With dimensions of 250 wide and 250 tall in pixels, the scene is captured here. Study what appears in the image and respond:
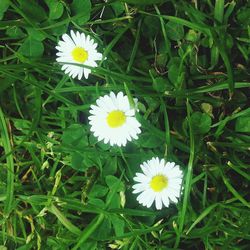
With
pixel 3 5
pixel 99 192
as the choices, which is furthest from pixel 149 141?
pixel 3 5

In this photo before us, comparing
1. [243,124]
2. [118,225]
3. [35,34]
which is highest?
[35,34]

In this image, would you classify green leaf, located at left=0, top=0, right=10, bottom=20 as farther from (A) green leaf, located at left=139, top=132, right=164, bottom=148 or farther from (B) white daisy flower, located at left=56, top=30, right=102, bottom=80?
(A) green leaf, located at left=139, top=132, right=164, bottom=148

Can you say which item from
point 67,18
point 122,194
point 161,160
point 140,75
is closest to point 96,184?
point 122,194

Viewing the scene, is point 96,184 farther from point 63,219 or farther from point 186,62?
point 186,62

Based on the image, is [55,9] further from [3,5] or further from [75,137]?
[75,137]

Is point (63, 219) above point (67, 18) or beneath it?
beneath

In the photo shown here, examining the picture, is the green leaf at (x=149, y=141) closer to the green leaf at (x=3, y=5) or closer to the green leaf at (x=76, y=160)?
the green leaf at (x=76, y=160)
